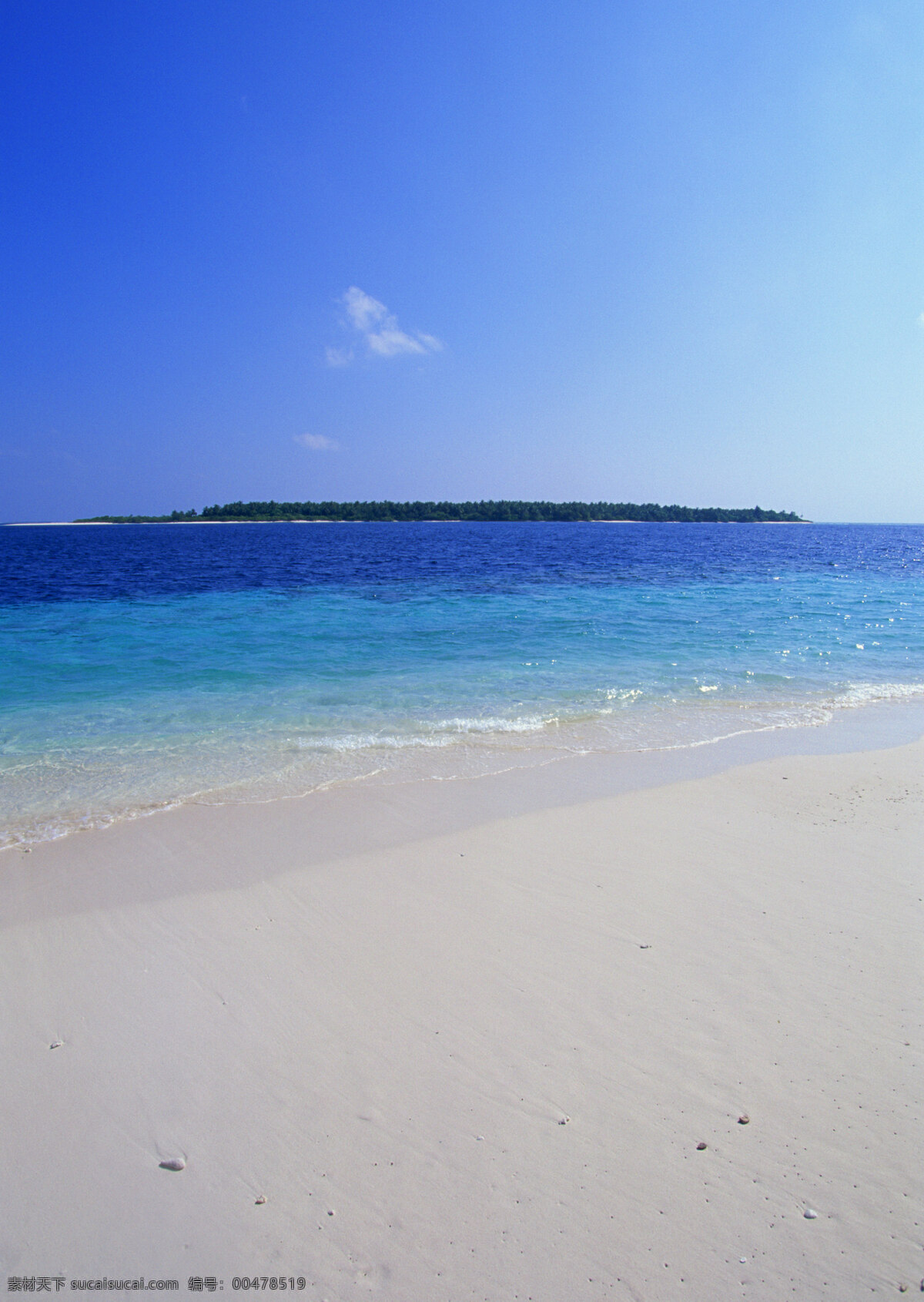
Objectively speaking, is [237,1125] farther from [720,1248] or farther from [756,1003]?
[756,1003]

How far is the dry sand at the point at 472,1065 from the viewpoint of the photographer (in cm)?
254

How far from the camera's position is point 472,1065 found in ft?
11.1

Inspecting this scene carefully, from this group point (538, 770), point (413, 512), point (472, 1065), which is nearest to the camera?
point (472, 1065)

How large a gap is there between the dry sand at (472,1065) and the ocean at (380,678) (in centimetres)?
218

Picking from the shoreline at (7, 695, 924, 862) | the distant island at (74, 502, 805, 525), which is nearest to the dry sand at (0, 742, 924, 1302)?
the shoreline at (7, 695, 924, 862)

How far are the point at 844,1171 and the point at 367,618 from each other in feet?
57.2

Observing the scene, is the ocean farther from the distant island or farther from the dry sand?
the distant island

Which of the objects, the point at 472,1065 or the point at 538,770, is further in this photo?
the point at 538,770

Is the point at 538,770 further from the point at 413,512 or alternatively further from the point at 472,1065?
the point at 413,512

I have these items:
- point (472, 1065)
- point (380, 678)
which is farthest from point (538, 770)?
point (380, 678)

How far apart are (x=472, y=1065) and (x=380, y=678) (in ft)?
29.9

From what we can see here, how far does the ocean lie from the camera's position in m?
7.92

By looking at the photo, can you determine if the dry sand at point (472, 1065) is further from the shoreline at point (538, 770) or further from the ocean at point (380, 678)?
the ocean at point (380, 678)

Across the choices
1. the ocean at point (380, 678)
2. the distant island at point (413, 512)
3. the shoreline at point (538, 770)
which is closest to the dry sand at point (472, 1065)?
the shoreline at point (538, 770)
